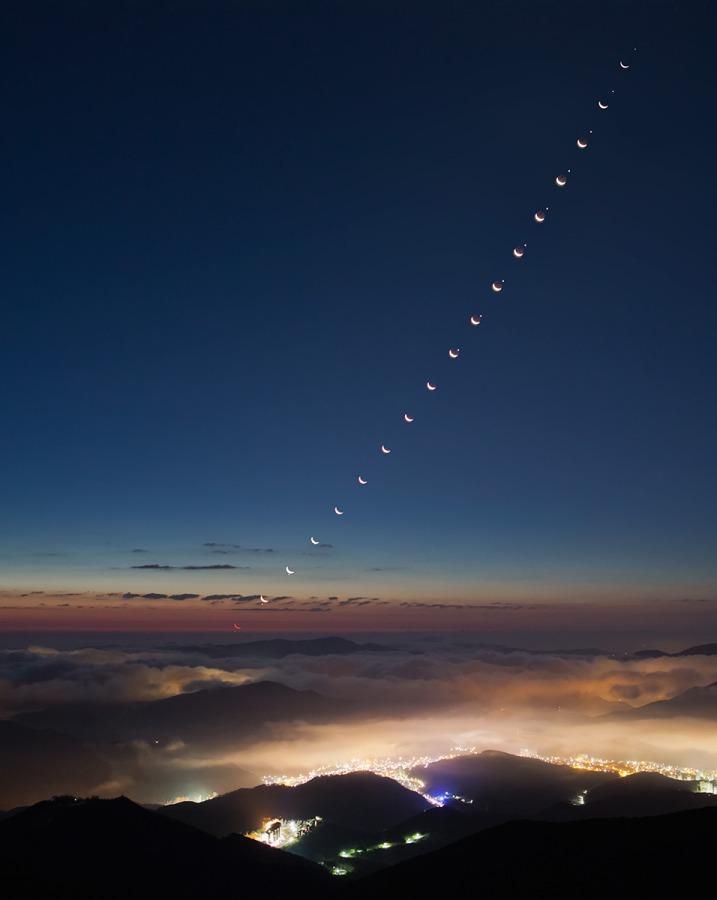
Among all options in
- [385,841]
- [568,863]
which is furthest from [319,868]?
[385,841]

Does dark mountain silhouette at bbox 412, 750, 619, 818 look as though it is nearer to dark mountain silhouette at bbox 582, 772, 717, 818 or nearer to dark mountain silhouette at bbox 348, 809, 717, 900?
dark mountain silhouette at bbox 582, 772, 717, 818

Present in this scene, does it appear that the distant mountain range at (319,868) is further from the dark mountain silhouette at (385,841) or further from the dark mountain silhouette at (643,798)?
the dark mountain silhouette at (643,798)

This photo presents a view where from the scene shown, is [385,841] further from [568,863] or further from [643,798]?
[568,863]

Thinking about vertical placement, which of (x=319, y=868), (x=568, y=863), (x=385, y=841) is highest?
(x=568, y=863)

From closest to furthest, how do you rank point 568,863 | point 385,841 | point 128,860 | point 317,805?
point 568,863 < point 128,860 < point 385,841 < point 317,805

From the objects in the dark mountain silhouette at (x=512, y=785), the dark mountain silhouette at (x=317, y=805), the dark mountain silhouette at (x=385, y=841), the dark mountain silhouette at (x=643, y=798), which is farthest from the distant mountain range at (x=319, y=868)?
the dark mountain silhouette at (x=512, y=785)

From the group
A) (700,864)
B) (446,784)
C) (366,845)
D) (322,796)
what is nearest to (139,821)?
(366,845)

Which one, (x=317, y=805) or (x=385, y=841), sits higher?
(x=385, y=841)

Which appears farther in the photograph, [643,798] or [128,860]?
[643,798]
